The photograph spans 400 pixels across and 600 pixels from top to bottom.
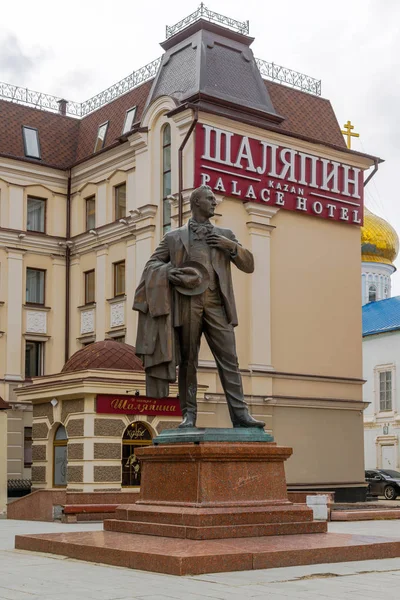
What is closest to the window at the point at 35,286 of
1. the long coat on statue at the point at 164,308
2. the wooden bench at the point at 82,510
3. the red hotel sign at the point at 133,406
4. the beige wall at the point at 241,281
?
the beige wall at the point at 241,281

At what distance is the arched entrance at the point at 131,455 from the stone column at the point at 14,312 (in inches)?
326

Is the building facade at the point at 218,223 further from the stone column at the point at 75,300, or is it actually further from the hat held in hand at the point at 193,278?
the hat held in hand at the point at 193,278

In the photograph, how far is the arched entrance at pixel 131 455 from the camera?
23.8 m

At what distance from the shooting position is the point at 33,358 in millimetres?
32312

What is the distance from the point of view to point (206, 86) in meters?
28.7

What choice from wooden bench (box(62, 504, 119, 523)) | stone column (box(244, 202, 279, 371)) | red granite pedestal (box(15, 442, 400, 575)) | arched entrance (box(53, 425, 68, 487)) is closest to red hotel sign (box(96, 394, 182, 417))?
arched entrance (box(53, 425, 68, 487))

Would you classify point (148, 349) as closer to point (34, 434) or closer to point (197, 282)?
point (197, 282)

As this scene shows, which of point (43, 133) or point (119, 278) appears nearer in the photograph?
point (119, 278)

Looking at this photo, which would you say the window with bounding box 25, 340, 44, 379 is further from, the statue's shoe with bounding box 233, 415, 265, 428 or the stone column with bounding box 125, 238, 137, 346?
the statue's shoe with bounding box 233, 415, 265, 428

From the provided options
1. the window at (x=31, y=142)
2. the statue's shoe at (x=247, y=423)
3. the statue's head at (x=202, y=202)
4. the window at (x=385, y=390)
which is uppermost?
the window at (x=31, y=142)

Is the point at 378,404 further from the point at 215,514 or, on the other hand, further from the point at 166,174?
the point at 215,514

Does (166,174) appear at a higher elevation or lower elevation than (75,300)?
higher

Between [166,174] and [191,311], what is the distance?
18.2 m

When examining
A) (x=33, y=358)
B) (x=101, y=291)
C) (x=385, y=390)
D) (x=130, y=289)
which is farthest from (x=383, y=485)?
(x=33, y=358)
